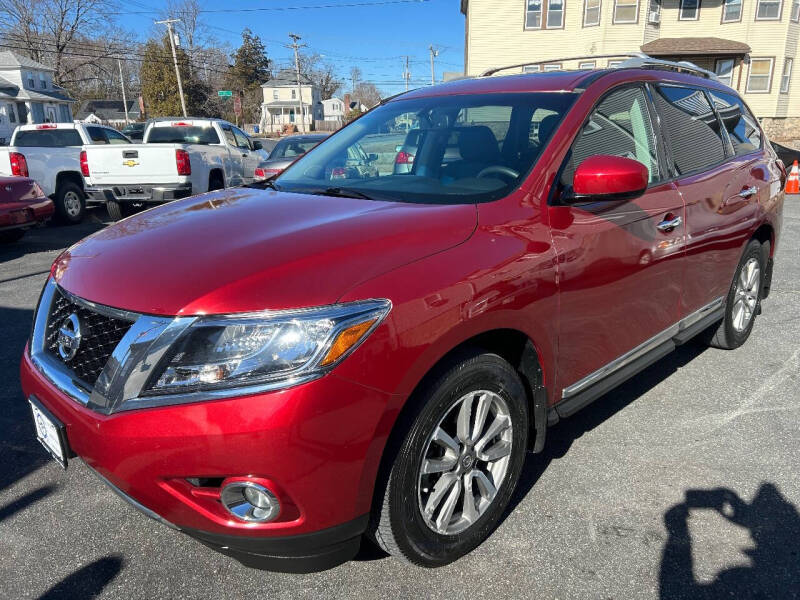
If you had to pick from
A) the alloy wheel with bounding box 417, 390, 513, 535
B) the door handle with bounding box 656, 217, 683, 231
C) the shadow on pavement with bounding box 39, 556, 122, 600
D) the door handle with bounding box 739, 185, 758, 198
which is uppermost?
the door handle with bounding box 739, 185, 758, 198

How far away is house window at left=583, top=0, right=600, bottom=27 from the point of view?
86.3 ft

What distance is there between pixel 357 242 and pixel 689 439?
228cm

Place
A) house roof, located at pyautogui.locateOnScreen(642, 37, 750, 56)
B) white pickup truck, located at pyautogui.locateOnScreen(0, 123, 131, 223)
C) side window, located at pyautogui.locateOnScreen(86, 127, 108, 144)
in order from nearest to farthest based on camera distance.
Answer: white pickup truck, located at pyautogui.locateOnScreen(0, 123, 131, 223)
side window, located at pyautogui.locateOnScreen(86, 127, 108, 144)
house roof, located at pyautogui.locateOnScreen(642, 37, 750, 56)

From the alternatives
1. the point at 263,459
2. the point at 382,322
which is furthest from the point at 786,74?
the point at 263,459

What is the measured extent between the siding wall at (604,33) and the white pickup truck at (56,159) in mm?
19338

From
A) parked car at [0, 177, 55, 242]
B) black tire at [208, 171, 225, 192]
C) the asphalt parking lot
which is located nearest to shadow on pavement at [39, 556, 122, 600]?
the asphalt parking lot

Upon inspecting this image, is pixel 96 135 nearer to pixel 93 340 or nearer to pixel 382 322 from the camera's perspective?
pixel 93 340

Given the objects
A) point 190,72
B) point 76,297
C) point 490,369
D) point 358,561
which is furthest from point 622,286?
point 190,72

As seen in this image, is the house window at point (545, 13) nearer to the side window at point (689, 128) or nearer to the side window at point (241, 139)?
the side window at point (241, 139)

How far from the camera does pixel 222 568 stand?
2396 millimetres

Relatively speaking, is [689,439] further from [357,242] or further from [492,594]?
[357,242]

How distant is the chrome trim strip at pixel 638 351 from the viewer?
2852mm

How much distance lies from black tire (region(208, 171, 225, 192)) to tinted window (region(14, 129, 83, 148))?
2725 millimetres

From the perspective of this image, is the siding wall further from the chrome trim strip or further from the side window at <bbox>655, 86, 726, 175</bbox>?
the chrome trim strip
